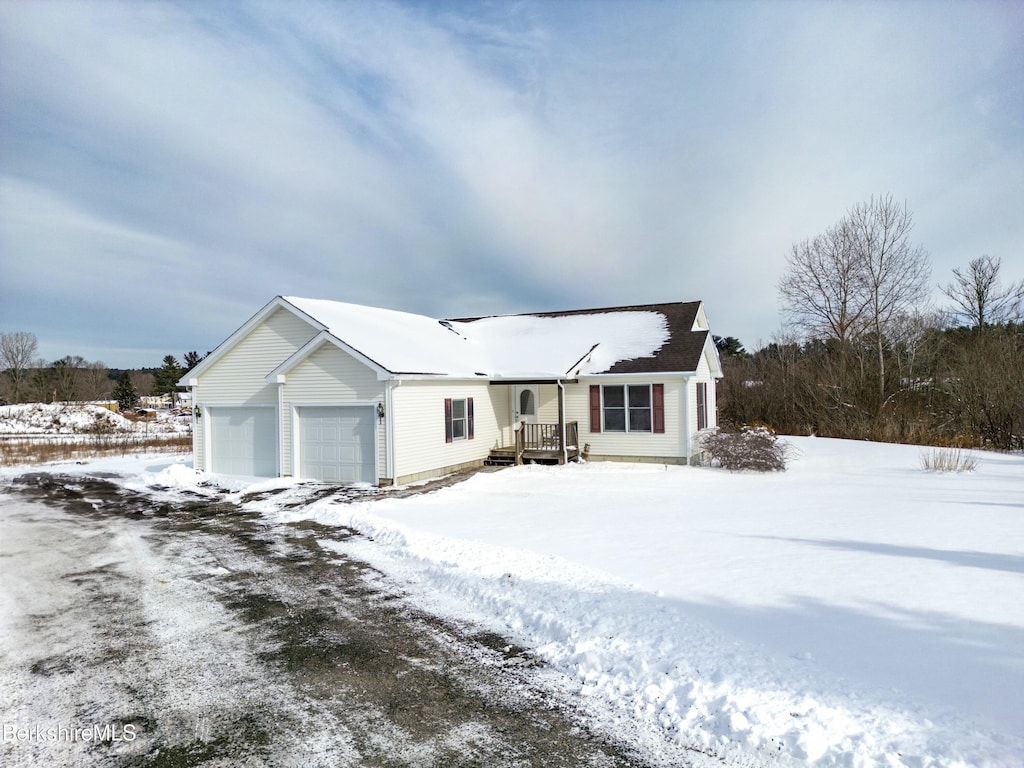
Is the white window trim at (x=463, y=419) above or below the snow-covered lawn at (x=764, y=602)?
above

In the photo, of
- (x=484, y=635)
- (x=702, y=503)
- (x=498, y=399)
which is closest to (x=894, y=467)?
(x=702, y=503)

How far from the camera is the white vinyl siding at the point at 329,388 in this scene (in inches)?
567

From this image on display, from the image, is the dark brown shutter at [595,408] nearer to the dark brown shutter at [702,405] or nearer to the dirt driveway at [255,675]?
the dark brown shutter at [702,405]

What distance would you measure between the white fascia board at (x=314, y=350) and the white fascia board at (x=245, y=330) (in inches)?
22.4

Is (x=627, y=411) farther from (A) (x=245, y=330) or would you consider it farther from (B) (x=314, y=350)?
(A) (x=245, y=330)

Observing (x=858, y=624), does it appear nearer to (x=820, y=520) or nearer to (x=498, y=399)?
(x=820, y=520)

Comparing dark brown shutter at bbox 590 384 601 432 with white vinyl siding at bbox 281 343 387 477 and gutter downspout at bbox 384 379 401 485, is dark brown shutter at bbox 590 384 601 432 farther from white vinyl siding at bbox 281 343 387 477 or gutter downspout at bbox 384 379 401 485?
white vinyl siding at bbox 281 343 387 477

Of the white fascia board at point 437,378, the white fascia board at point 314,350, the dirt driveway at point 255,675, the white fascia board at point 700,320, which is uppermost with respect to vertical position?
the white fascia board at point 700,320

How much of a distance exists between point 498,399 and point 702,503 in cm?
942

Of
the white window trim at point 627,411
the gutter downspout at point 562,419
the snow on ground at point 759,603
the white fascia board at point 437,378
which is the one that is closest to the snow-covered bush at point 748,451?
the white window trim at point 627,411

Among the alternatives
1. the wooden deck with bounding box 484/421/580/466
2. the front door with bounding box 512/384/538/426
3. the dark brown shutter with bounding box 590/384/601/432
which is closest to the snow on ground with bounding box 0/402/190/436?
the front door with bounding box 512/384/538/426

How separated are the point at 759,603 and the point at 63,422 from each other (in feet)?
168

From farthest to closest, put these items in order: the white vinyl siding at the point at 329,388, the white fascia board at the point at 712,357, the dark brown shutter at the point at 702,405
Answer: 1. the white fascia board at the point at 712,357
2. the dark brown shutter at the point at 702,405
3. the white vinyl siding at the point at 329,388

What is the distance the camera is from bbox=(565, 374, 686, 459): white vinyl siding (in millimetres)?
17422
